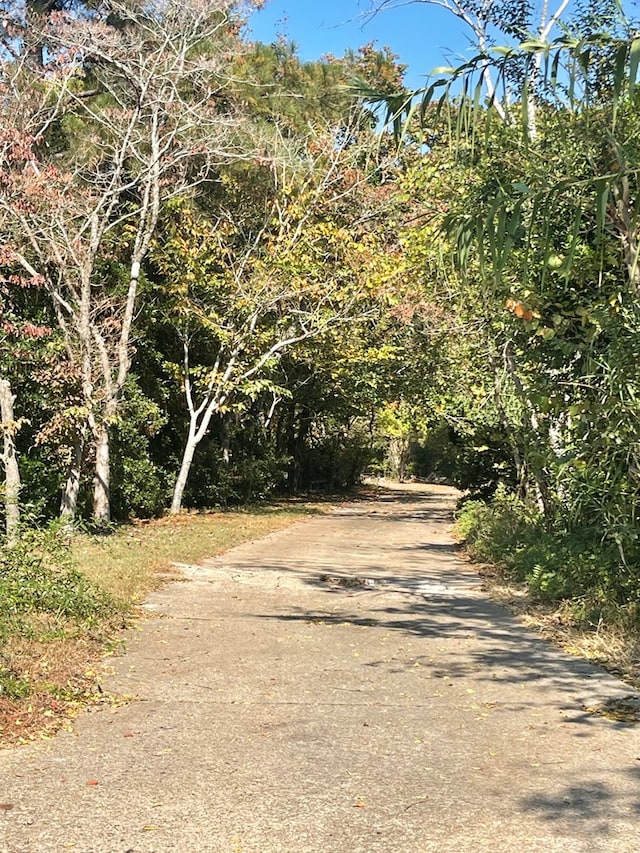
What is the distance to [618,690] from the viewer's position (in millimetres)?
5844

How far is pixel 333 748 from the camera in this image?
457 centimetres

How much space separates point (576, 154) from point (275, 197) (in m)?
13.1

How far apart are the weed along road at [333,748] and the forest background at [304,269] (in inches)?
61.2

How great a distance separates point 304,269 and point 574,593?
13.2 metres

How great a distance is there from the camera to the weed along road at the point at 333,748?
353cm

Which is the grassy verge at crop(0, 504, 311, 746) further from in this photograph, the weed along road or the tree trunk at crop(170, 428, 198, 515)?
the tree trunk at crop(170, 428, 198, 515)

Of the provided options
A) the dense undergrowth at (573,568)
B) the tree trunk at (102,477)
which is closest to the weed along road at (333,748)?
the dense undergrowth at (573,568)

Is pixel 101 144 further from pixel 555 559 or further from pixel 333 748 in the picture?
pixel 333 748

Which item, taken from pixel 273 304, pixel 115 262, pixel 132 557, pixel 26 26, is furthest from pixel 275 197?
pixel 132 557

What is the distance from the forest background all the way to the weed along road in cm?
156

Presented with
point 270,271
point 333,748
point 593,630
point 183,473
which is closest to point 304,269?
point 270,271

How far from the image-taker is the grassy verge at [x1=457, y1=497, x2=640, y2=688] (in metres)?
6.96

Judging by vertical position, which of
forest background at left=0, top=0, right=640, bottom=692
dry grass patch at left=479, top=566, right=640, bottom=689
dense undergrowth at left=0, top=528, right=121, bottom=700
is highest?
forest background at left=0, top=0, right=640, bottom=692

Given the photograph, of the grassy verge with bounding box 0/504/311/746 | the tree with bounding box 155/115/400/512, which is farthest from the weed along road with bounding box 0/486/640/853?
the tree with bounding box 155/115/400/512
